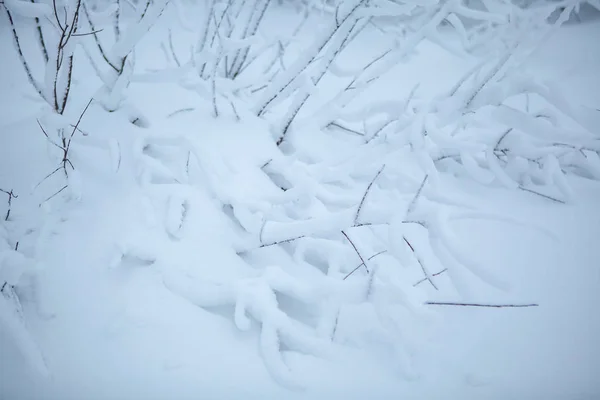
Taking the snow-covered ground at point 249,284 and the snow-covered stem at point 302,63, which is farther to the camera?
the snow-covered stem at point 302,63

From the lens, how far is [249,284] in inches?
34.0

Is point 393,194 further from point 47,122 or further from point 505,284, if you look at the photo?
point 47,122

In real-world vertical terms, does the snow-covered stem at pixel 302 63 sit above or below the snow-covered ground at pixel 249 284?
above

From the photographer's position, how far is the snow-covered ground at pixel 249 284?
74cm

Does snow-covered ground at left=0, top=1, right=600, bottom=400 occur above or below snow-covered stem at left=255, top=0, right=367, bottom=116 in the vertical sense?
below

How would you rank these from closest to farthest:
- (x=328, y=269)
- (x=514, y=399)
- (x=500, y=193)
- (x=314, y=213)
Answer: (x=514, y=399) < (x=328, y=269) < (x=314, y=213) < (x=500, y=193)

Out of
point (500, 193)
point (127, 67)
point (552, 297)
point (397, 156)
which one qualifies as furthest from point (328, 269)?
point (127, 67)

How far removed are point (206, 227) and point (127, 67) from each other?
0.72 m

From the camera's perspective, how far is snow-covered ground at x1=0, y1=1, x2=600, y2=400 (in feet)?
2.44

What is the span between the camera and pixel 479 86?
131 centimetres

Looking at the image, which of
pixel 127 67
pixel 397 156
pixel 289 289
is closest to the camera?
pixel 289 289

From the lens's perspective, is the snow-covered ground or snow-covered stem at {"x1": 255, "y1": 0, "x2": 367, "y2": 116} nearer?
the snow-covered ground

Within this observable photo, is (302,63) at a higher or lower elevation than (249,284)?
higher

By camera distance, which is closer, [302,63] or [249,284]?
[249,284]
